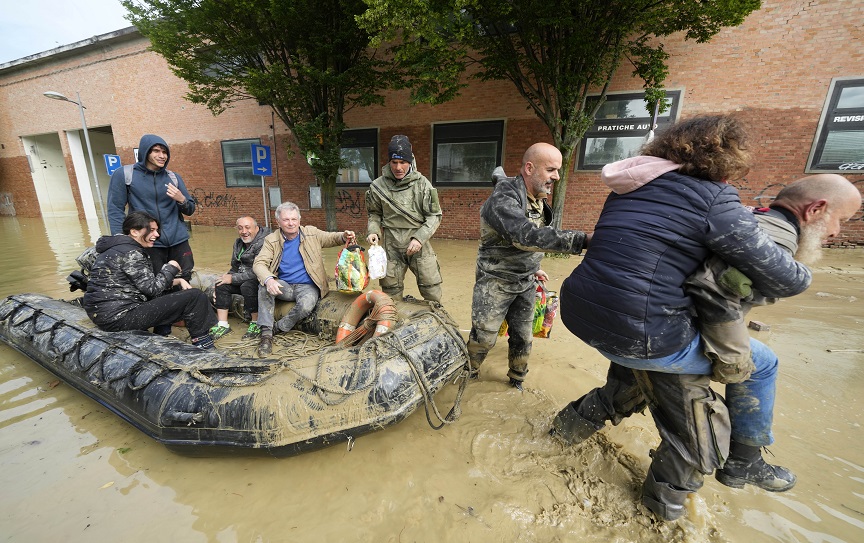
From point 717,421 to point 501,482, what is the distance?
1.14 meters

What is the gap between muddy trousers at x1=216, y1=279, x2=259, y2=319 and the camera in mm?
3867

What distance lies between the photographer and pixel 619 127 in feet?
25.7

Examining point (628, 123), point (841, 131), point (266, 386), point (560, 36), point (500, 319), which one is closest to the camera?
point (266, 386)

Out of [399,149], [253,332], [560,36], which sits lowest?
[253,332]

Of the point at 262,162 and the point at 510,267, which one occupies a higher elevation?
the point at 262,162

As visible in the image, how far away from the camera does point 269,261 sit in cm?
349

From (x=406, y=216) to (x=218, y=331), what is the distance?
244cm

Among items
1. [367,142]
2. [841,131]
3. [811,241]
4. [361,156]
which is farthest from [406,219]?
[841,131]

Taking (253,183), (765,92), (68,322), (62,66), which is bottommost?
(68,322)

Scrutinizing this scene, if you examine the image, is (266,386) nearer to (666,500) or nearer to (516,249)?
(516,249)

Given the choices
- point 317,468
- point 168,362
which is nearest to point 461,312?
point 317,468

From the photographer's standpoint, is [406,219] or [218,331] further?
[218,331]

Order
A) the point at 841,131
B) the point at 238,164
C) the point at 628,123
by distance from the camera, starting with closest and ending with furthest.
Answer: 1. the point at 841,131
2. the point at 628,123
3. the point at 238,164

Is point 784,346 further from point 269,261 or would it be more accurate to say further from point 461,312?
point 269,261
